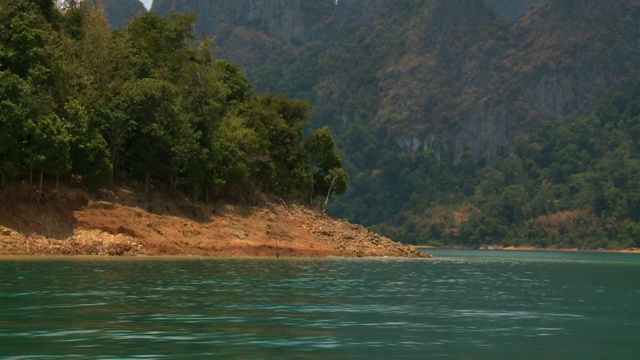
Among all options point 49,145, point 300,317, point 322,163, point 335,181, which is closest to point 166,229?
point 49,145

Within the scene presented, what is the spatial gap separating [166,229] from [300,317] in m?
42.9

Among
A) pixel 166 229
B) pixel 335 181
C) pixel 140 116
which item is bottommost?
pixel 166 229

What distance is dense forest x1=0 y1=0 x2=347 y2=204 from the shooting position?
6169 cm

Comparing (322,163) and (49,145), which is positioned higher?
(322,163)

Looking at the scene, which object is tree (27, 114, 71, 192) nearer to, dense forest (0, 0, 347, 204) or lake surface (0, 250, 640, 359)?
dense forest (0, 0, 347, 204)

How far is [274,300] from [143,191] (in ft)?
137

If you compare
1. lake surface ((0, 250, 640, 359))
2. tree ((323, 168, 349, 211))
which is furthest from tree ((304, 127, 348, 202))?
lake surface ((0, 250, 640, 359))

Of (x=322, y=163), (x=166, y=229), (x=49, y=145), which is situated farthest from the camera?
(x=322, y=163)

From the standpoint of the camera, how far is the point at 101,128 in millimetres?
67375

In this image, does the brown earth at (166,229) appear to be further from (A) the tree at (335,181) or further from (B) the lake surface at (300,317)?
(B) the lake surface at (300,317)

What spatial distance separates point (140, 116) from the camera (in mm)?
70500

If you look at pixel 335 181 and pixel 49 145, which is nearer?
pixel 49 145

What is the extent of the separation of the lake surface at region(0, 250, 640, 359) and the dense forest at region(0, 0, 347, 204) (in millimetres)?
19316

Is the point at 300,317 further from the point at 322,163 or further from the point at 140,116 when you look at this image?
the point at 322,163
